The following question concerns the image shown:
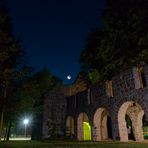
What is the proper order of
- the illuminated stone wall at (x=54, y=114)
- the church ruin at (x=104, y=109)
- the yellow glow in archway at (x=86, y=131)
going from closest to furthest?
the church ruin at (x=104, y=109) < the illuminated stone wall at (x=54, y=114) < the yellow glow in archway at (x=86, y=131)

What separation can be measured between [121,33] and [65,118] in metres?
10.7

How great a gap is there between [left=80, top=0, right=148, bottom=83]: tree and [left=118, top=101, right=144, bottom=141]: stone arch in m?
2.97

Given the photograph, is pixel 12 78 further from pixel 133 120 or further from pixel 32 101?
pixel 133 120

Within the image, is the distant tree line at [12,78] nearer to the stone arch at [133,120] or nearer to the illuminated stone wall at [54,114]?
the illuminated stone wall at [54,114]

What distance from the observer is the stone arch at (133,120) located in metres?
13.0

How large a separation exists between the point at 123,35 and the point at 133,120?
639 cm

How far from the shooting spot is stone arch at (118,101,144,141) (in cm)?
1302

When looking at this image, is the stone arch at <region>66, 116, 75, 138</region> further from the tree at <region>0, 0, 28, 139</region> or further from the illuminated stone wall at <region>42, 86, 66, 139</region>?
the tree at <region>0, 0, 28, 139</region>

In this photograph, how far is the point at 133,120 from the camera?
15188mm

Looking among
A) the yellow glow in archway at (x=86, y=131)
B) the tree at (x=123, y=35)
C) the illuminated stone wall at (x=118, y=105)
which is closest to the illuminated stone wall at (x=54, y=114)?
the yellow glow in archway at (x=86, y=131)

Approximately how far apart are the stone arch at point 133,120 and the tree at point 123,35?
9.75 feet

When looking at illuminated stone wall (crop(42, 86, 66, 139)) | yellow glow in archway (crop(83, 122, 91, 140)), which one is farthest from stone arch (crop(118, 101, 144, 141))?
illuminated stone wall (crop(42, 86, 66, 139))

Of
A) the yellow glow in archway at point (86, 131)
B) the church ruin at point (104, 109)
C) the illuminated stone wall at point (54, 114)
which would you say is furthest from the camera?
the yellow glow in archway at point (86, 131)

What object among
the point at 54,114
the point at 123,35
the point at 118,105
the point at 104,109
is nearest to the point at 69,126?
the point at 54,114
